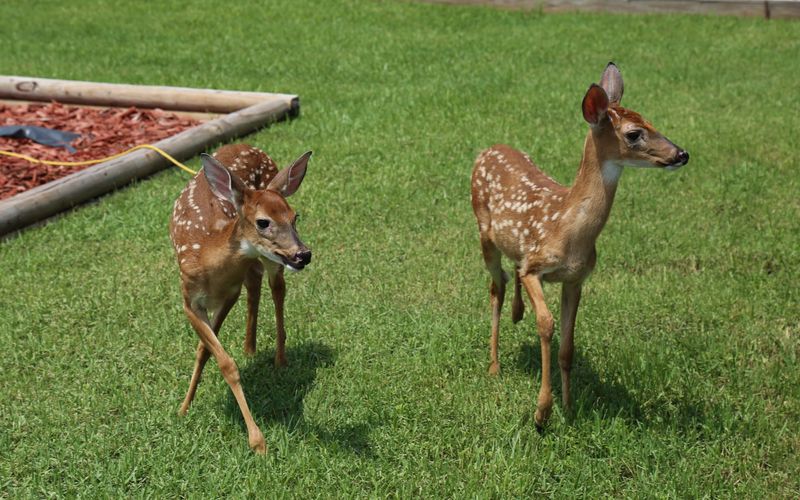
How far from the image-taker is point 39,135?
11.5m

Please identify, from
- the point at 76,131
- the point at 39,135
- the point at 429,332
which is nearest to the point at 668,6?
the point at 76,131

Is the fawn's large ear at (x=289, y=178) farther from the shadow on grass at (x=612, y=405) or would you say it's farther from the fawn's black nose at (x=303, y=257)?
the shadow on grass at (x=612, y=405)

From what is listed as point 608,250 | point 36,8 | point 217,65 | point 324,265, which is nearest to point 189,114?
point 217,65

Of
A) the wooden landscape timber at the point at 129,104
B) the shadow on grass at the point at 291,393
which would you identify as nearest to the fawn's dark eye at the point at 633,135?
the shadow on grass at the point at 291,393

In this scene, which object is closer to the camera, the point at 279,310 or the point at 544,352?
the point at 544,352

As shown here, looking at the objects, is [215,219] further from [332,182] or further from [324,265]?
[332,182]

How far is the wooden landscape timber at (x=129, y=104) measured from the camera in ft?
30.0

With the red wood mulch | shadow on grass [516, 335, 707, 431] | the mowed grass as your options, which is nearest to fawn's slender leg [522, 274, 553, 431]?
the mowed grass

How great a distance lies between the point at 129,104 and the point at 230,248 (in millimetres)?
7702

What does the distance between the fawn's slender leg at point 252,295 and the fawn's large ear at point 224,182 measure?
105 cm

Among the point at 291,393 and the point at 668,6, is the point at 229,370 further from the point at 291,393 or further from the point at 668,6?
the point at 668,6

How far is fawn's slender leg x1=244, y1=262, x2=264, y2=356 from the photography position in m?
6.71

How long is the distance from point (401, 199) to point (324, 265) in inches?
64.3

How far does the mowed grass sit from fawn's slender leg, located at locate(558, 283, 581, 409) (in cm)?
15
